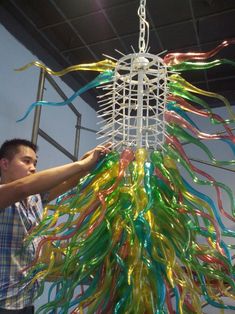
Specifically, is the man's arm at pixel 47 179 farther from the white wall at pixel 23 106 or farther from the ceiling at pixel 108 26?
the ceiling at pixel 108 26

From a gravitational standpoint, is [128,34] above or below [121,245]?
above

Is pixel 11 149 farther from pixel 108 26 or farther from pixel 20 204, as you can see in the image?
pixel 108 26

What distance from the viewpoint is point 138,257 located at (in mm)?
773

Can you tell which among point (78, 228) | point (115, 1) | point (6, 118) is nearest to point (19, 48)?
point (6, 118)

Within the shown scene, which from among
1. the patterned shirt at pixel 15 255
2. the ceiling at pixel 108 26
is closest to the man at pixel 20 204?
the patterned shirt at pixel 15 255

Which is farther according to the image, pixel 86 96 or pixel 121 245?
pixel 86 96

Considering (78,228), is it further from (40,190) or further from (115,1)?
(115,1)

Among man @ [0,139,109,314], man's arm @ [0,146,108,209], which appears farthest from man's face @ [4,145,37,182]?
man's arm @ [0,146,108,209]

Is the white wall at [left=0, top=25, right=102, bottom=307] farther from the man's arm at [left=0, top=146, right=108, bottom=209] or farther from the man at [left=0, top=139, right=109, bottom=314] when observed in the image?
the man's arm at [left=0, top=146, right=108, bottom=209]

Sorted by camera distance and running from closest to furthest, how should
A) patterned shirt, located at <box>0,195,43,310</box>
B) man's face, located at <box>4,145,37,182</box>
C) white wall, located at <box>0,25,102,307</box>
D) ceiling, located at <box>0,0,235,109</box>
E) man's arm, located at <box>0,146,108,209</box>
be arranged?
man's arm, located at <box>0,146,108,209</box>
patterned shirt, located at <box>0,195,43,310</box>
man's face, located at <box>4,145,37,182</box>
white wall, located at <box>0,25,102,307</box>
ceiling, located at <box>0,0,235,109</box>

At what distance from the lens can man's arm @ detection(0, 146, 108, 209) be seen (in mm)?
961

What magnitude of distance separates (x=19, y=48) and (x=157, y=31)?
97cm

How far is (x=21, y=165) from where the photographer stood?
1.33m

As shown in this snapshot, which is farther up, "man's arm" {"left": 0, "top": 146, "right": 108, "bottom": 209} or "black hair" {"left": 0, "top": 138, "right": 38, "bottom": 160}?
"black hair" {"left": 0, "top": 138, "right": 38, "bottom": 160}
